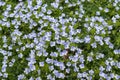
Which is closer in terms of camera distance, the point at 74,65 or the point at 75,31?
the point at 74,65

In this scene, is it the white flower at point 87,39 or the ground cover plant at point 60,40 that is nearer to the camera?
the ground cover plant at point 60,40

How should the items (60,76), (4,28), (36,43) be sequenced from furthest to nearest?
(4,28) < (36,43) < (60,76)

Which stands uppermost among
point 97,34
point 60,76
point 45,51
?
point 97,34

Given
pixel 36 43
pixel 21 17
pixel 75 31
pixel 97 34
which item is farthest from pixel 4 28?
pixel 97 34

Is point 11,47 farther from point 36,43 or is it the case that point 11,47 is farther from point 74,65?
point 74,65

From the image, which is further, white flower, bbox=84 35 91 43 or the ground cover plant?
white flower, bbox=84 35 91 43

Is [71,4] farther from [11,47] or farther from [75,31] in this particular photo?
[11,47]

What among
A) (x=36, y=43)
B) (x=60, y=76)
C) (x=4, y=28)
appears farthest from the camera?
(x=4, y=28)

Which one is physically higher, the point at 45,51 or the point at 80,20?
the point at 80,20
